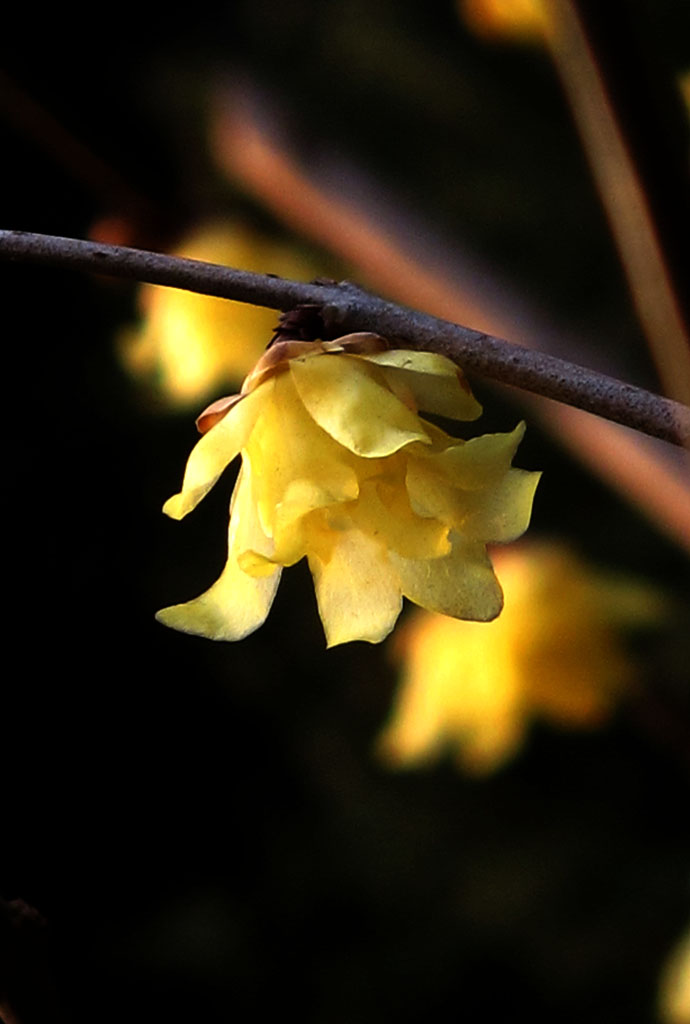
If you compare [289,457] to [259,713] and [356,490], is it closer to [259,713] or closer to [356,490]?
[356,490]

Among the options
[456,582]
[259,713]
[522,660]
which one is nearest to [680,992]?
[522,660]

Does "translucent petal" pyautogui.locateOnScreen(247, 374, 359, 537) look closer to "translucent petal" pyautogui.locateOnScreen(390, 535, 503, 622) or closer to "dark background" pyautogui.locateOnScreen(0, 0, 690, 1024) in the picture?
"translucent petal" pyautogui.locateOnScreen(390, 535, 503, 622)

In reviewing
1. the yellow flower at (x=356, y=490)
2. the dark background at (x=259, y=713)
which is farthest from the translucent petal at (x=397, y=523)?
the dark background at (x=259, y=713)

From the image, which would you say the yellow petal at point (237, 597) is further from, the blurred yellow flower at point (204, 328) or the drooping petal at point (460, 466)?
the blurred yellow flower at point (204, 328)

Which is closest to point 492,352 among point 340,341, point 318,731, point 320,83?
point 340,341

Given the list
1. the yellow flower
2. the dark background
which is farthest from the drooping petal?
the dark background

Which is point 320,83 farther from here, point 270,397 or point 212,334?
point 270,397
